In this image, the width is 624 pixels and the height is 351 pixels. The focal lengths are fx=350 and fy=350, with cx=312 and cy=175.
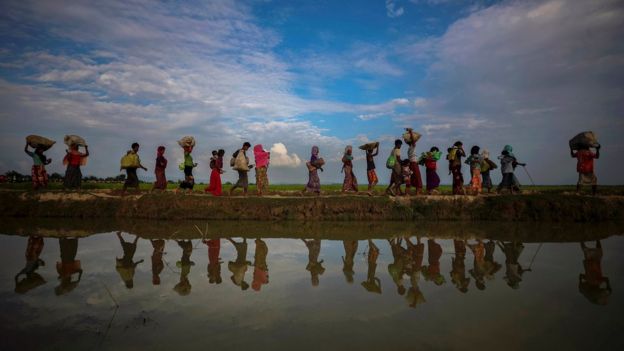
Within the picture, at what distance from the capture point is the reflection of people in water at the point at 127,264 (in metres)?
4.75

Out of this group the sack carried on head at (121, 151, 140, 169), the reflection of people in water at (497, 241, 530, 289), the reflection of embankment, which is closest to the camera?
the reflection of people in water at (497, 241, 530, 289)

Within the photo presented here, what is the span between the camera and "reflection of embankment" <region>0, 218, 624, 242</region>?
8578 millimetres

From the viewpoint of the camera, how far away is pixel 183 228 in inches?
390

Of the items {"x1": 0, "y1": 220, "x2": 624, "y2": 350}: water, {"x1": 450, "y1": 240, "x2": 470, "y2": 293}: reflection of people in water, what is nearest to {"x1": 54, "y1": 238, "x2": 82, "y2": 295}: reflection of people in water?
{"x1": 0, "y1": 220, "x2": 624, "y2": 350}: water

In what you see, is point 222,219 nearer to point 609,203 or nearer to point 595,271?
point 595,271

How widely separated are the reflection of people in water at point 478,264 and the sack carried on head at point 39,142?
15.1 meters

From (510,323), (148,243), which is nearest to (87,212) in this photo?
(148,243)

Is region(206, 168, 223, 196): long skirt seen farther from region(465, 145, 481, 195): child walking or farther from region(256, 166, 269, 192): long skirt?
region(465, 145, 481, 195): child walking

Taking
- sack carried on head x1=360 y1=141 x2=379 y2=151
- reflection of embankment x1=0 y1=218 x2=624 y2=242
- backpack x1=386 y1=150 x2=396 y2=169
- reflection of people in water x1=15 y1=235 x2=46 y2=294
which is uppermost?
sack carried on head x1=360 y1=141 x2=379 y2=151

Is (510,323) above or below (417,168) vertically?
below

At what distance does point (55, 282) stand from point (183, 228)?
5373 millimetres

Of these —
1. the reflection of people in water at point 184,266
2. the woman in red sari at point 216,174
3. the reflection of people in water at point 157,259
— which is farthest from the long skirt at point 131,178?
the reflection of people in water at point 184,266

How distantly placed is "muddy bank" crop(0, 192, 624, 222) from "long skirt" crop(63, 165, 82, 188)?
141 centimetres

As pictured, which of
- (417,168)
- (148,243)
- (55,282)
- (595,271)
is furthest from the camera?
(417,168)
